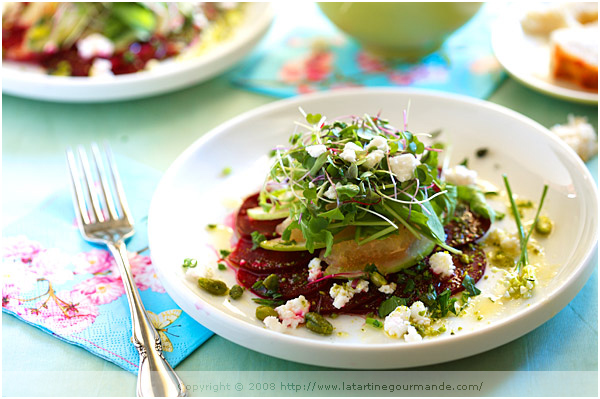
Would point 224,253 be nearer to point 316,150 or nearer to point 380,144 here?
point 316,150

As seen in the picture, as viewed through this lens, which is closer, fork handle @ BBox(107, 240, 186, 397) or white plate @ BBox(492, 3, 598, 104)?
fork handle @ BBox(107, 240, 186, 397)

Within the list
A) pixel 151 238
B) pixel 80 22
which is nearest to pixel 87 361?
pixel 151 238

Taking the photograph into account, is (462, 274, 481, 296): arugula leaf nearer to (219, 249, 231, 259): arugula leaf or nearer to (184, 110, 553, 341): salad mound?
(184, 110, 553, 341): salad mound

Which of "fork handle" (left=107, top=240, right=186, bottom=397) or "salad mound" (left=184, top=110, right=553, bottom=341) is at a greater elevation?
"salad mound" (left=184, top=110, right=553, bottom=341)

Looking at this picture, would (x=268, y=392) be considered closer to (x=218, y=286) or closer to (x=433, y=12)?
(x=218, y=286)

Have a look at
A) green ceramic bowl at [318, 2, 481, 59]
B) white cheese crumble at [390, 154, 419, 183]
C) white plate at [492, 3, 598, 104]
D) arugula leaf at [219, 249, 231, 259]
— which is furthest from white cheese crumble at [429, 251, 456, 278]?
green ceramic bowl at [318, 2, 481, 59]
